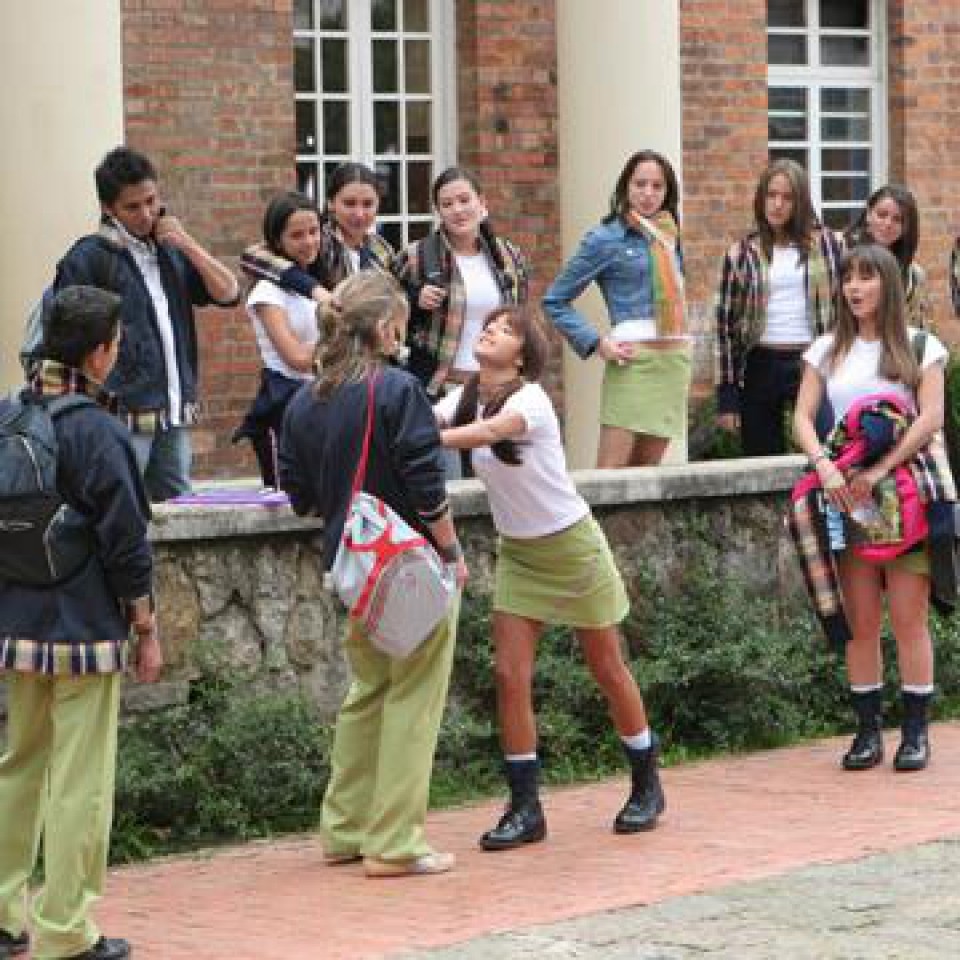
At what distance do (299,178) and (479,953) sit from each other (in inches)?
350

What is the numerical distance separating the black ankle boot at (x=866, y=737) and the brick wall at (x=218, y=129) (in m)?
5.40

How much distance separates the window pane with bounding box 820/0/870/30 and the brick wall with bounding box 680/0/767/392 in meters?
0.93

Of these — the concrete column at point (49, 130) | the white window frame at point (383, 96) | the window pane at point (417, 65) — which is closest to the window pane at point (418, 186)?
the white window frame at point (383, 96)

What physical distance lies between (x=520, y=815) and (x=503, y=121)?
312 inches

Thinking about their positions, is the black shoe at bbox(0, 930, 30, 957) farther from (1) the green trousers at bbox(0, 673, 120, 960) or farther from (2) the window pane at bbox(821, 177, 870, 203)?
(2) the window pane at bbox(821, 177, 870, 203)

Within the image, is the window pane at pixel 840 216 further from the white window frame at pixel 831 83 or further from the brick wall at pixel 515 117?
the brick wall at pixel 515 117

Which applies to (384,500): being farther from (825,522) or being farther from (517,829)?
(825,522)

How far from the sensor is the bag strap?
8227 mm

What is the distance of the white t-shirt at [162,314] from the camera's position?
10383 millimetres

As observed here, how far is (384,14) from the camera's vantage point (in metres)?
16.0

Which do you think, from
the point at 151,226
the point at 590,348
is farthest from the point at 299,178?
the point at 151,226

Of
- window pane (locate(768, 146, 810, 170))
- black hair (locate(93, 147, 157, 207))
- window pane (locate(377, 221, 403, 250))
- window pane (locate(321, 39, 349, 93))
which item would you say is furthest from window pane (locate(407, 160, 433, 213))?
black hair (locate(93, 147, 157, 207))

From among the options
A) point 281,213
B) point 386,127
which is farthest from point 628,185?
point 386,127

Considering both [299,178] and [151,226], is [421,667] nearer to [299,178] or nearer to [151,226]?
[151,226]
